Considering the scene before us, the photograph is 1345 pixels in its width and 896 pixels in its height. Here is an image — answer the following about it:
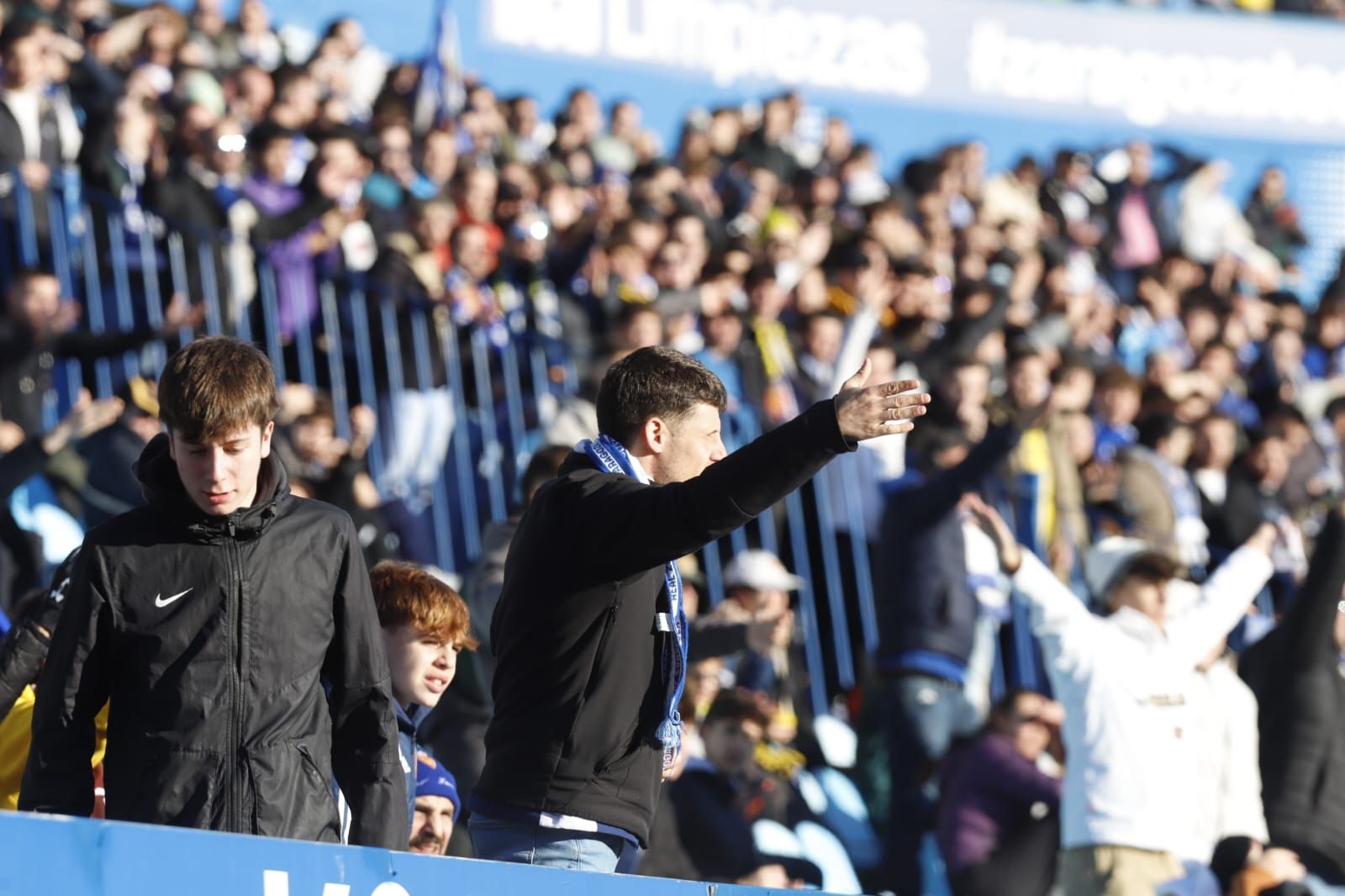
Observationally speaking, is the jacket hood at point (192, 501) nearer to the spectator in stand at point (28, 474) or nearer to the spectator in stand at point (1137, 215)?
the spectator in stand at point (28, 474)

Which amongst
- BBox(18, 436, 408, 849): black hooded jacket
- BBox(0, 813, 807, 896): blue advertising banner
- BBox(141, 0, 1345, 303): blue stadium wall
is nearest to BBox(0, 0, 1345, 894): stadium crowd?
BBox(18, 436, 408, 849): black hooded jacket

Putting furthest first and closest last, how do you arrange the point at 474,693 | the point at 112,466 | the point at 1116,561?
the point at 1116,561 < the point at 112,466 < the point at 474,693

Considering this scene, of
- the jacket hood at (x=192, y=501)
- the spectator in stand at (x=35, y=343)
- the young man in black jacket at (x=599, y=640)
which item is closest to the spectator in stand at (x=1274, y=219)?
the spectator in stand at (x=35, y=343)

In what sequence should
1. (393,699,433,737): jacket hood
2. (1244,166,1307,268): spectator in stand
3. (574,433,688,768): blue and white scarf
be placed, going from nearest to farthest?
(574,433,688,768): blue and white scarf, (393,699,433,737): jacket hood, (1244,166,1307,268): spectator in stand

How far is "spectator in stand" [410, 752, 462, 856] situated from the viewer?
511 centimetres

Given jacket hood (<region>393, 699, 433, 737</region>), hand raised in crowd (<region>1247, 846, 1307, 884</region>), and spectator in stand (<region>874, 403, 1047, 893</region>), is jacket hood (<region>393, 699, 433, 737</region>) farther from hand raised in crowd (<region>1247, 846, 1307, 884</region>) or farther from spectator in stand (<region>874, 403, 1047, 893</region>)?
hand raised in crowd (<region>1247, 846, 1307, 884</region>)

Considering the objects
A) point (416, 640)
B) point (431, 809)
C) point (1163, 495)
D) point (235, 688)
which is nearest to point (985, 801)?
point (1163, 495)

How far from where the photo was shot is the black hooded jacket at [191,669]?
3.53 meters

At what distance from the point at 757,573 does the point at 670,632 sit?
4.60 metres

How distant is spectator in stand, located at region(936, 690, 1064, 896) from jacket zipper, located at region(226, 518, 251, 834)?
4979mm

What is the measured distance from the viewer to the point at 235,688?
3564 mm

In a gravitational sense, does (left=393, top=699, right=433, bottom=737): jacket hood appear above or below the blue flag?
below

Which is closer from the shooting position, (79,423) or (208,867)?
(208,867)

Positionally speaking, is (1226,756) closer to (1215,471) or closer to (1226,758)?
(1226,758)
